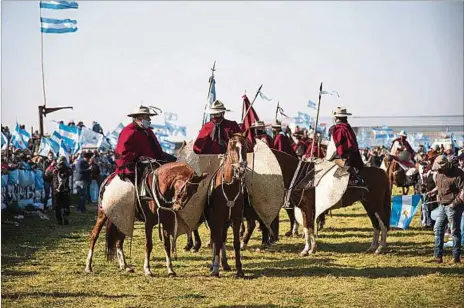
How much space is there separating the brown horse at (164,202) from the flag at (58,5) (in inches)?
509

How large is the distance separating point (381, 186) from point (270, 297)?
5.49 m

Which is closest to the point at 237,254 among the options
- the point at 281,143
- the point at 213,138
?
the point at 213,138

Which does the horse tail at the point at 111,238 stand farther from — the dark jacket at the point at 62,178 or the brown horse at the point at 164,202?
the dark jacket at the point at 62,178

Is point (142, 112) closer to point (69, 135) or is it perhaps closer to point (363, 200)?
point (363, 200)

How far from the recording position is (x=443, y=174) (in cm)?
1259

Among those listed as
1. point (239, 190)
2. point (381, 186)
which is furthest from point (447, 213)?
point (239, 190)

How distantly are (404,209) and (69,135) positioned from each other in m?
Answer: 15.1

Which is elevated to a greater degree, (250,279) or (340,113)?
(340,113)

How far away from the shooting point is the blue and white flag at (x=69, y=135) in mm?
26750

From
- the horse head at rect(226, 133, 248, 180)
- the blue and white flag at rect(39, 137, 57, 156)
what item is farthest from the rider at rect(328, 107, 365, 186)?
the blue and white flag at rect(39, 137, 57, 156)

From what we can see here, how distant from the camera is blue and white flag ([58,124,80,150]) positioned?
87.8 feet

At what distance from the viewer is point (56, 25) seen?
23.0 m

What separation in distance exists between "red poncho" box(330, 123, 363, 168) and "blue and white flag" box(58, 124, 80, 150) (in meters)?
15.4

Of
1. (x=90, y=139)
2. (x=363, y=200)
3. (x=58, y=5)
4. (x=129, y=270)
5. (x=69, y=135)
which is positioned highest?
A: (x=58, y=5)
